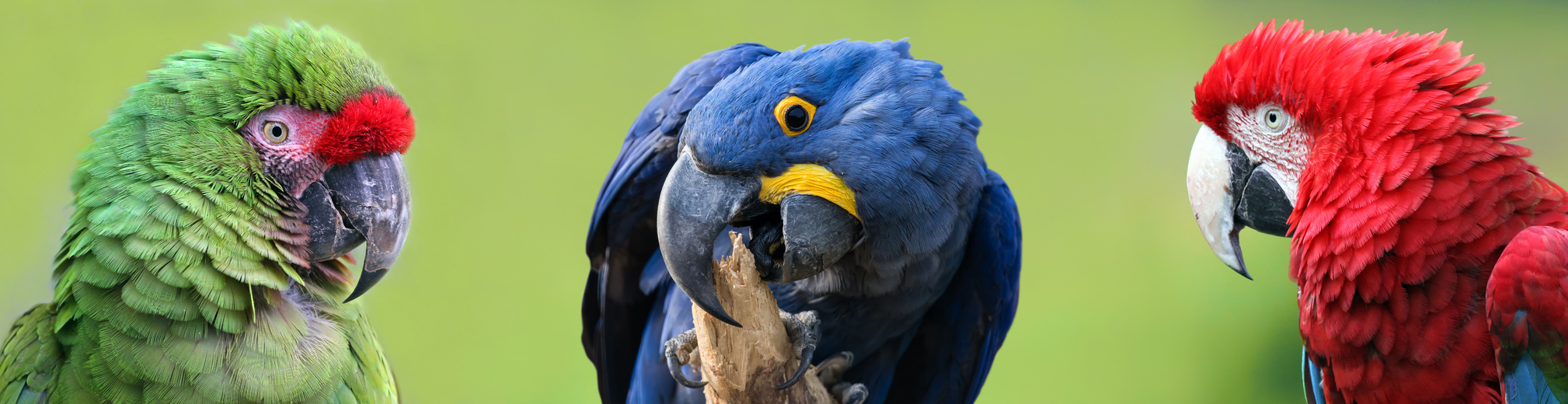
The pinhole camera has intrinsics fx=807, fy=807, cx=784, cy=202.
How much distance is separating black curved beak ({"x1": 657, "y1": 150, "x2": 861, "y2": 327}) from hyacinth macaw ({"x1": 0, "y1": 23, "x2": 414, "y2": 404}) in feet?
1.79

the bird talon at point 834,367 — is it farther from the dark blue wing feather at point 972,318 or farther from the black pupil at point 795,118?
the black pupil at point 795,118

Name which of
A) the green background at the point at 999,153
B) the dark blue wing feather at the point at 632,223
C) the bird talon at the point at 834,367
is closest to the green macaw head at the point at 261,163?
the dark blue wing feather at the point at 632,223

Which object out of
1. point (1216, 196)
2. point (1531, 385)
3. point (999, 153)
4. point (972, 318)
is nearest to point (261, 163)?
point (972, 318)

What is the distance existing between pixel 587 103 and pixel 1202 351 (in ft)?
8.25

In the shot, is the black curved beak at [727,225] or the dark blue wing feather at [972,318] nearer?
the black curved beak at [727,225]

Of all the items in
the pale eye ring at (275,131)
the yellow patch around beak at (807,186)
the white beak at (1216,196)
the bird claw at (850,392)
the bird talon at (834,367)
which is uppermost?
the pale eye ring at (275,131)

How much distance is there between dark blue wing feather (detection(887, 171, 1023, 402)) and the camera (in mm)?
1560

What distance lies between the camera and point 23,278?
1904mm

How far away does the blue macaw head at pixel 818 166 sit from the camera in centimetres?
119

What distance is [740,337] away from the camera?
3.84ft

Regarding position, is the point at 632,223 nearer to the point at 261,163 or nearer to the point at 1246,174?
the point at 261,163

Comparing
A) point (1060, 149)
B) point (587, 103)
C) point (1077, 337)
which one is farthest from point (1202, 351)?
point (587, 103)

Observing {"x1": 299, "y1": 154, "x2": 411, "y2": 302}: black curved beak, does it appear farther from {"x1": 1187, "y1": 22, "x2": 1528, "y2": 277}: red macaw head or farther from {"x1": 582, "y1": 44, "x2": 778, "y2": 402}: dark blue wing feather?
{"x1": 1187, "y1": 22, "x2": 1528, "y2": 277}: red macaw head

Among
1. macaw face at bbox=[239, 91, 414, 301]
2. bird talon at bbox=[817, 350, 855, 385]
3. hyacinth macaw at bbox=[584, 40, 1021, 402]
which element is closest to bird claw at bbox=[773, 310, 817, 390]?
Result: hyacinth macaw at bbox=[584, 40, 1021, 402]
